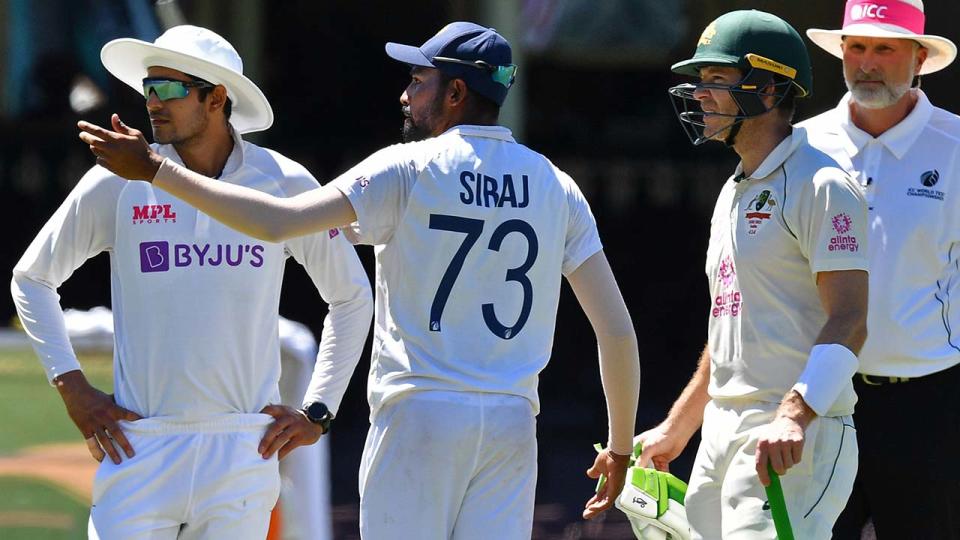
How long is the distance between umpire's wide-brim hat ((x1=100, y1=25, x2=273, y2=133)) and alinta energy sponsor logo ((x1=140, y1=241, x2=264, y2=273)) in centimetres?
47

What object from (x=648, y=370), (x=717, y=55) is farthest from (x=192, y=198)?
(x=648, y=370)

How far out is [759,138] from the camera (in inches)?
165

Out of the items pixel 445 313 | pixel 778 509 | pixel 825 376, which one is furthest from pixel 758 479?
pixel 445 313

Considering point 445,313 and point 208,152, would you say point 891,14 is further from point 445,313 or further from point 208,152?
point 208,152

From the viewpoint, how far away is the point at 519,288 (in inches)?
152

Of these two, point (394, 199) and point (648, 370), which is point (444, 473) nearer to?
point (394, 199)

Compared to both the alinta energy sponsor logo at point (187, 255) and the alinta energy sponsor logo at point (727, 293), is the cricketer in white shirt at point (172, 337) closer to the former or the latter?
the alinta energy sponsor logo at point (187, 255)

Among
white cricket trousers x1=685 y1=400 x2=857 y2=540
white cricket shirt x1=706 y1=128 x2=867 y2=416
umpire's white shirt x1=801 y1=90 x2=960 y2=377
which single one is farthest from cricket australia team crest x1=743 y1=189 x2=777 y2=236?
umpire's white shirt x1=801 y1=90 x2=960 y2=377

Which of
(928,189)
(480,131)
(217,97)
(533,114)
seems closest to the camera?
(480,131)

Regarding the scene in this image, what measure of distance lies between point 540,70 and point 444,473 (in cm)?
907

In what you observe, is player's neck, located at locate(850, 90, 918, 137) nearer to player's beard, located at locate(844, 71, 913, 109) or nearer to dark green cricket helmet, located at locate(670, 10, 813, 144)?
player's beard, located at locate(844, 71, 913, 109)

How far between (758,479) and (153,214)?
1676mm

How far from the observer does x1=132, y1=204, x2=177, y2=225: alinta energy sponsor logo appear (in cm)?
417

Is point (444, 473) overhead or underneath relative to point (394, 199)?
underneath
